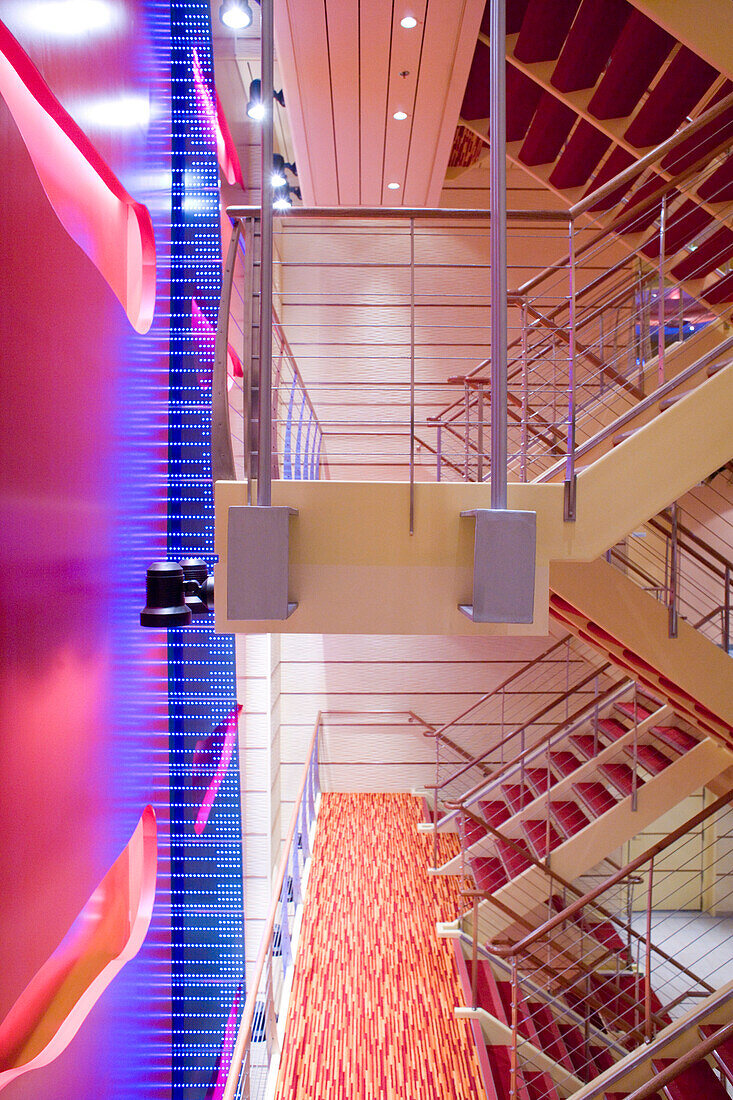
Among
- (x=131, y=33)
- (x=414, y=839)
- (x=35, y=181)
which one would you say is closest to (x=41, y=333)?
(x=35, y=181)

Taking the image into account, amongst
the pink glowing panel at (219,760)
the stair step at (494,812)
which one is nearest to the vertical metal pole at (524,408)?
the pink glowing panel at (219,760)

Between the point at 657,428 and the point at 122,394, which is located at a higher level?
the point at 122,394

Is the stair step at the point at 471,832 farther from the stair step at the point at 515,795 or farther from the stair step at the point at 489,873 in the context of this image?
the stair step at the point at 515,795

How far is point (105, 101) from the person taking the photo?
2.06 meters

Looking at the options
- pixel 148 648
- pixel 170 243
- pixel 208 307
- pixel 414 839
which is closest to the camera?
pixel 148 648

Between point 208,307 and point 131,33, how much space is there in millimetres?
1044

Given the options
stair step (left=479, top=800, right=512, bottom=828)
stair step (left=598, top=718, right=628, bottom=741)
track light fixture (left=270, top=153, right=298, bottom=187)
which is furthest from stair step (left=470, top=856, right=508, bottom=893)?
track light fixture (left=270, top=153, right=298, bottom=187)

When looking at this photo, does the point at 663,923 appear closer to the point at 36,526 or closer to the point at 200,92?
the point at 36,526

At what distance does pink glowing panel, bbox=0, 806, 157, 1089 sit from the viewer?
4.78 feet

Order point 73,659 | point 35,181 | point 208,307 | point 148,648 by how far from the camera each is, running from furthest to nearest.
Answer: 1. point 208,307
2. point 148,648
3. point 73,659
4. point 35,181

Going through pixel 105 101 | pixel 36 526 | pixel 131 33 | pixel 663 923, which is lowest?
pixel 663 923

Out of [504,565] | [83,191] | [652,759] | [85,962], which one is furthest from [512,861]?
[83,191]

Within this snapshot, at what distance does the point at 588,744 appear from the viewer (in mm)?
5051

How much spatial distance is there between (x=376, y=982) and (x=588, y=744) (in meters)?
2.27
